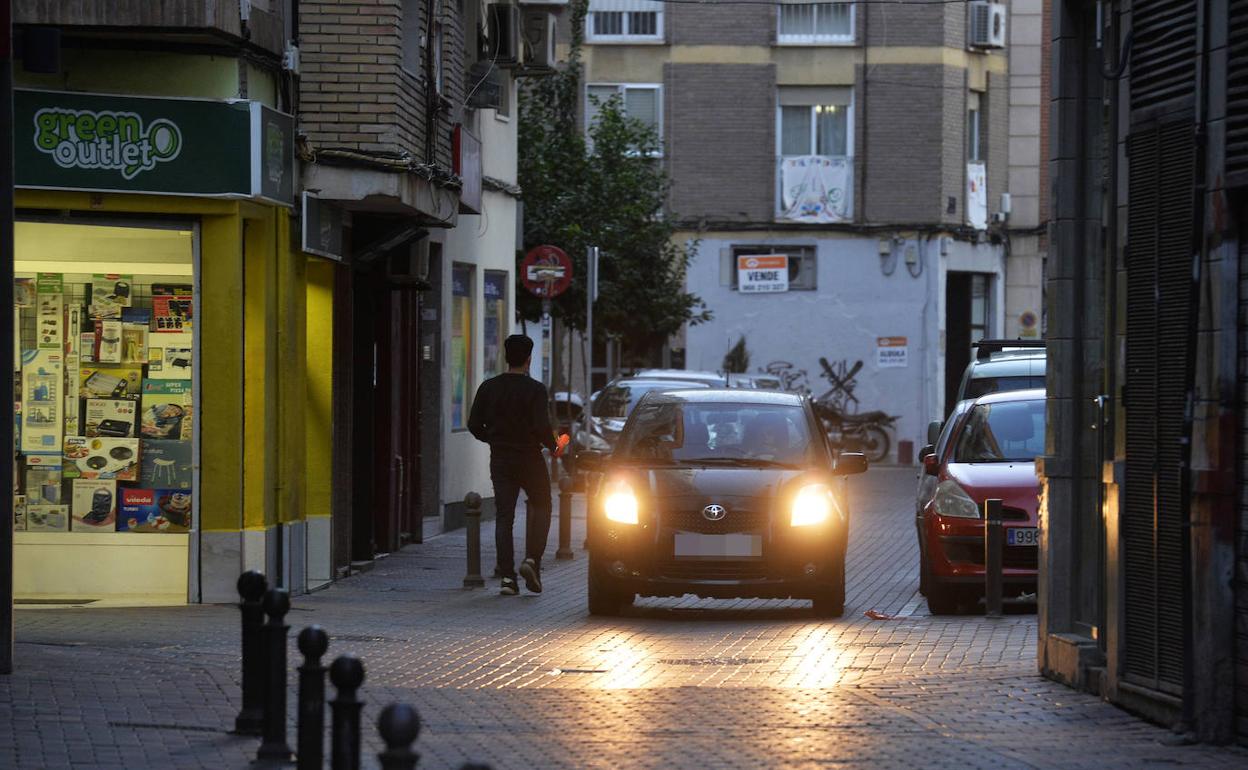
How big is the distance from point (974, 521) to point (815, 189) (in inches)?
1131

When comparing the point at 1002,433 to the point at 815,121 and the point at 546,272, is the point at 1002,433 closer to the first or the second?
the point at 546,272

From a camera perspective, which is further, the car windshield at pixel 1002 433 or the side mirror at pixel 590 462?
the car windshield at pixel 1002 433

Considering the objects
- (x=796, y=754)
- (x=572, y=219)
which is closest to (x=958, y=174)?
(x=572, y=219)

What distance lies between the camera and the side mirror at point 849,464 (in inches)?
619

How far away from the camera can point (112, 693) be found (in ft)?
34.7

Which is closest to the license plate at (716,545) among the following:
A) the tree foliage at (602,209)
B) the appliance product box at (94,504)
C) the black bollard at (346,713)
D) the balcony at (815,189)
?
the appliance product box at (94,504)

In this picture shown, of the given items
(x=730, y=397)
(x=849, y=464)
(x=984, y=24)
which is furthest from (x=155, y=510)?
(x=984, y=24)

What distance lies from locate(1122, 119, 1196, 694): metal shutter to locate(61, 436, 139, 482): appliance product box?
7.68m

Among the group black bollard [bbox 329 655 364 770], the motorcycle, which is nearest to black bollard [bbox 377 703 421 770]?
black bollard [bbox 329 655 364 770]

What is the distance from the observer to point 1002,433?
56.0 feet

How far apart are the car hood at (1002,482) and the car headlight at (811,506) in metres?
1.47

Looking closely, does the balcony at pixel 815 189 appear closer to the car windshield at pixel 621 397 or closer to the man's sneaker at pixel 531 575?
the car windshield at pixel 621 397

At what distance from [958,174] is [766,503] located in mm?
30471

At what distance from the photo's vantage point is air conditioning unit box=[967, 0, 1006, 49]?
44531 millimetres
